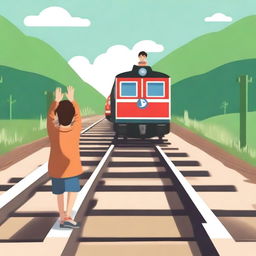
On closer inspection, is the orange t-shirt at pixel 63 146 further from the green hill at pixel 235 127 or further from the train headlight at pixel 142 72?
the green hill at pixel 235 127

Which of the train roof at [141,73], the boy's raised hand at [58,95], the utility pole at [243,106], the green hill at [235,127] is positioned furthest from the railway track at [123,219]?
the green hill at [235,127]

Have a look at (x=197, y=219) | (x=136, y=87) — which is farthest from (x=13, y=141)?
(x=197, y=219)

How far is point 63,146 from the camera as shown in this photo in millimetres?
7270

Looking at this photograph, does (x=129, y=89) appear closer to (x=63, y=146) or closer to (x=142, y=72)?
(x=142, y=72)

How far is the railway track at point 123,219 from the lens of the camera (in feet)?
22.4

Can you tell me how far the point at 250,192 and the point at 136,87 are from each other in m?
12.6

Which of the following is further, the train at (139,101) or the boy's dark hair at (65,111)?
the train at (139,101)

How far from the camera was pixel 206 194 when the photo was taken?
1082 cm

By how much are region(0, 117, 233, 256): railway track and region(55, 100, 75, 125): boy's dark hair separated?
1180 mm

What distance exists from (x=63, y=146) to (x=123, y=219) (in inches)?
67.2

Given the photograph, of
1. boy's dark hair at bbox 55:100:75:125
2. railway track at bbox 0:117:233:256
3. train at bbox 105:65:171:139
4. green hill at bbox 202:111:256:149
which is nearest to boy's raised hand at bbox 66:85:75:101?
boy's dark hair at bbox 55:100:75:125

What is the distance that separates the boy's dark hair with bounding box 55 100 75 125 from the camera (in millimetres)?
7215

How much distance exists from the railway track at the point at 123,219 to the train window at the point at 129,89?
945 centimetres

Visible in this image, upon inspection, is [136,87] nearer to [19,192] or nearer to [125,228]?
[19,192]
